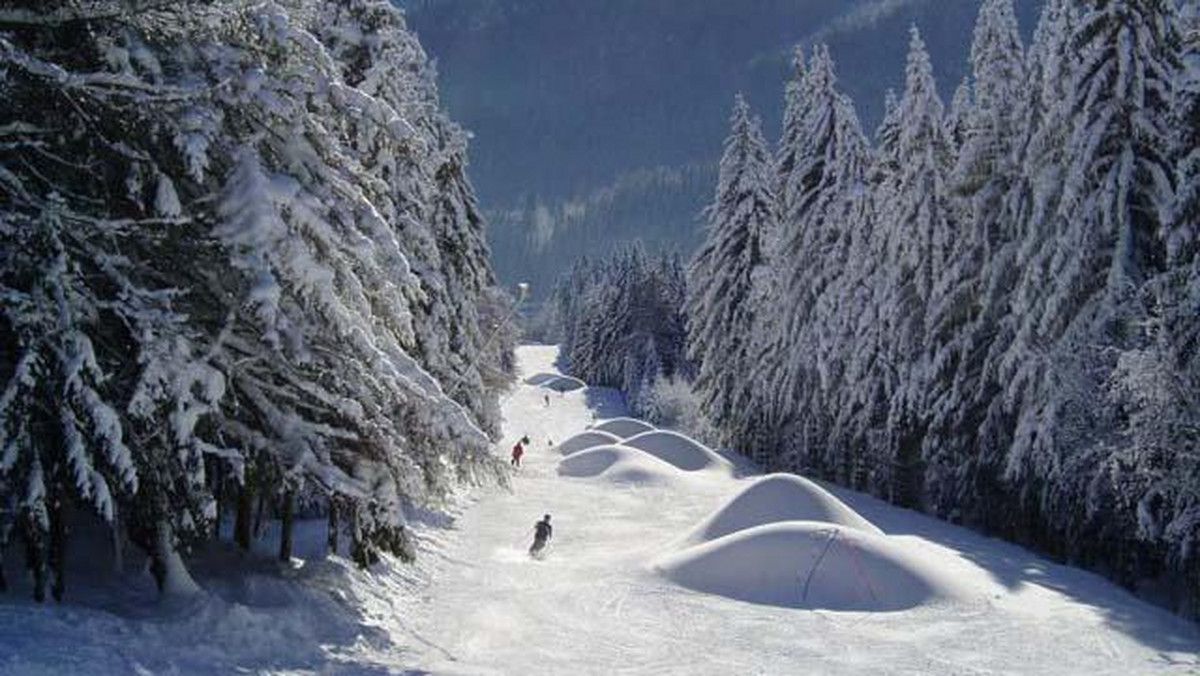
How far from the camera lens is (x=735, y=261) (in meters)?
45.1

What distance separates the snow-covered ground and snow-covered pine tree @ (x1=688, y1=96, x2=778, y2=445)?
19350mm

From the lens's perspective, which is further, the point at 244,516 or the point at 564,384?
the point at 564,384

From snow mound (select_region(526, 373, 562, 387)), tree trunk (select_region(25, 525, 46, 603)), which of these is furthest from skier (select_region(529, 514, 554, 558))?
snow mound (select_region(526, 373, 562, 387))

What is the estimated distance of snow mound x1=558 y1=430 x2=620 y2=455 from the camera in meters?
47.5

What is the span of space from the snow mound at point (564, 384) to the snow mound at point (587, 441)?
154 feet

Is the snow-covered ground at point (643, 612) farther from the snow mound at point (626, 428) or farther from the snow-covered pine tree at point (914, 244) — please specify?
the snow mound at point (626, 428)

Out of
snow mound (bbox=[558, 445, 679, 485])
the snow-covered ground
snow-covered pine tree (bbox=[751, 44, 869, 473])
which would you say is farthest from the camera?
snow-covered pine tree (bbox=[751, 44, 869, 473])

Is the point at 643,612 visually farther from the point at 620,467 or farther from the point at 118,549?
the point at 620,467

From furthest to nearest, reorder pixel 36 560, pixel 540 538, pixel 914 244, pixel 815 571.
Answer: pixel 914 244 < pixel 540 538 < pixel 815 571 < pixel 36 560

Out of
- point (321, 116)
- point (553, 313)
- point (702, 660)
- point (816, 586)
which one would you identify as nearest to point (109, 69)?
point (321, 116)

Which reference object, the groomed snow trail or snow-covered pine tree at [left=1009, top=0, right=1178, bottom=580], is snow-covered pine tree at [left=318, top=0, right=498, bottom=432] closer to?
the groomed snow trail

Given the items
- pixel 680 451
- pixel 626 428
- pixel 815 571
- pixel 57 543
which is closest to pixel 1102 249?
pixel 815 571

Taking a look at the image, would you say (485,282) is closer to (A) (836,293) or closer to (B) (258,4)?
(A) (836,293)

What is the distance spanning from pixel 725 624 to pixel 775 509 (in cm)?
781
